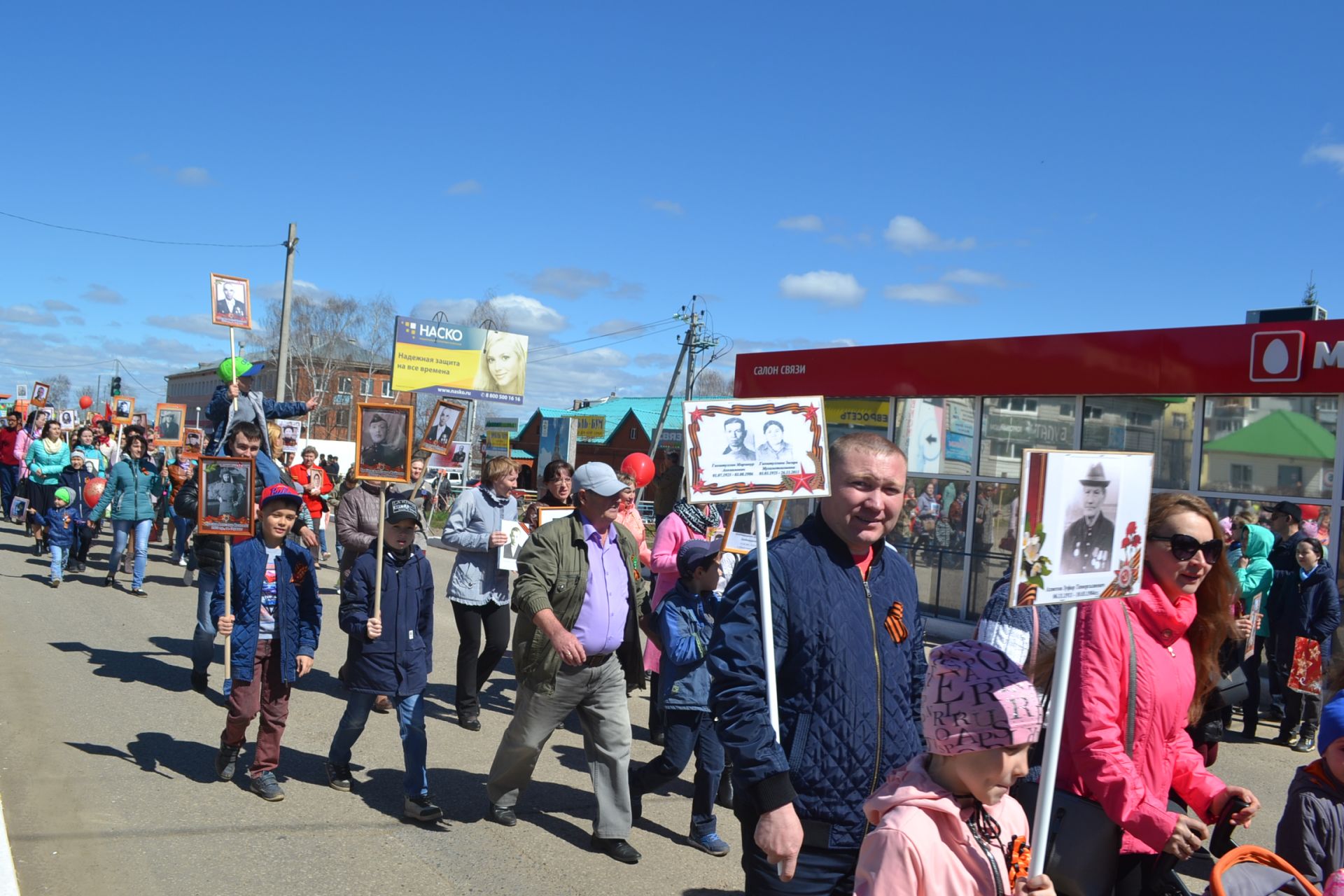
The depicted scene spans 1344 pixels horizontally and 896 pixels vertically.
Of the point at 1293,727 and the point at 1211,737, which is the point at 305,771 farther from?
the point at 1293,727

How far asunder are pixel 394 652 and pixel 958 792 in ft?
13.9

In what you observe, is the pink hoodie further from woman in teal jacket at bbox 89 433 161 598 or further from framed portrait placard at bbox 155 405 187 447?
framed portrait placard at bbox 155 405 187 447

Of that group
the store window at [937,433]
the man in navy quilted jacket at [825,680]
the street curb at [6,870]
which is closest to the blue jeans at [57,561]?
the street curb at [6,870]

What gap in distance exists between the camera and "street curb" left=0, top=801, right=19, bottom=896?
4.43m

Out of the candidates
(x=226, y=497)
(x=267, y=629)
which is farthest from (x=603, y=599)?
(x=226, y=497)

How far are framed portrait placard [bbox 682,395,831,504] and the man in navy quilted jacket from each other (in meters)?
0.76

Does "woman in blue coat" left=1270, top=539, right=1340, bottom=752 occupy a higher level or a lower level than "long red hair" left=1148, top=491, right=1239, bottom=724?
lower

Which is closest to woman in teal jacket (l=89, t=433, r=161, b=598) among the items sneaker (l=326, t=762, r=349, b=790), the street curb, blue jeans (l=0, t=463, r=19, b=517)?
sneaker (l=326, t=762, r=349, b=790)

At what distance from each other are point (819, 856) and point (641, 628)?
3220 mm

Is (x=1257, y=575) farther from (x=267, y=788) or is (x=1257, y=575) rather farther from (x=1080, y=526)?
(x=267, y=788)

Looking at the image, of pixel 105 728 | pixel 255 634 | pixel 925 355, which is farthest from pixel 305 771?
pixel 925 355

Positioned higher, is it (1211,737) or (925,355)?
(925,355)

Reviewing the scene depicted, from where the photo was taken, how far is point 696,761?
5750mm

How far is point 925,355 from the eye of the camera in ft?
52.7
